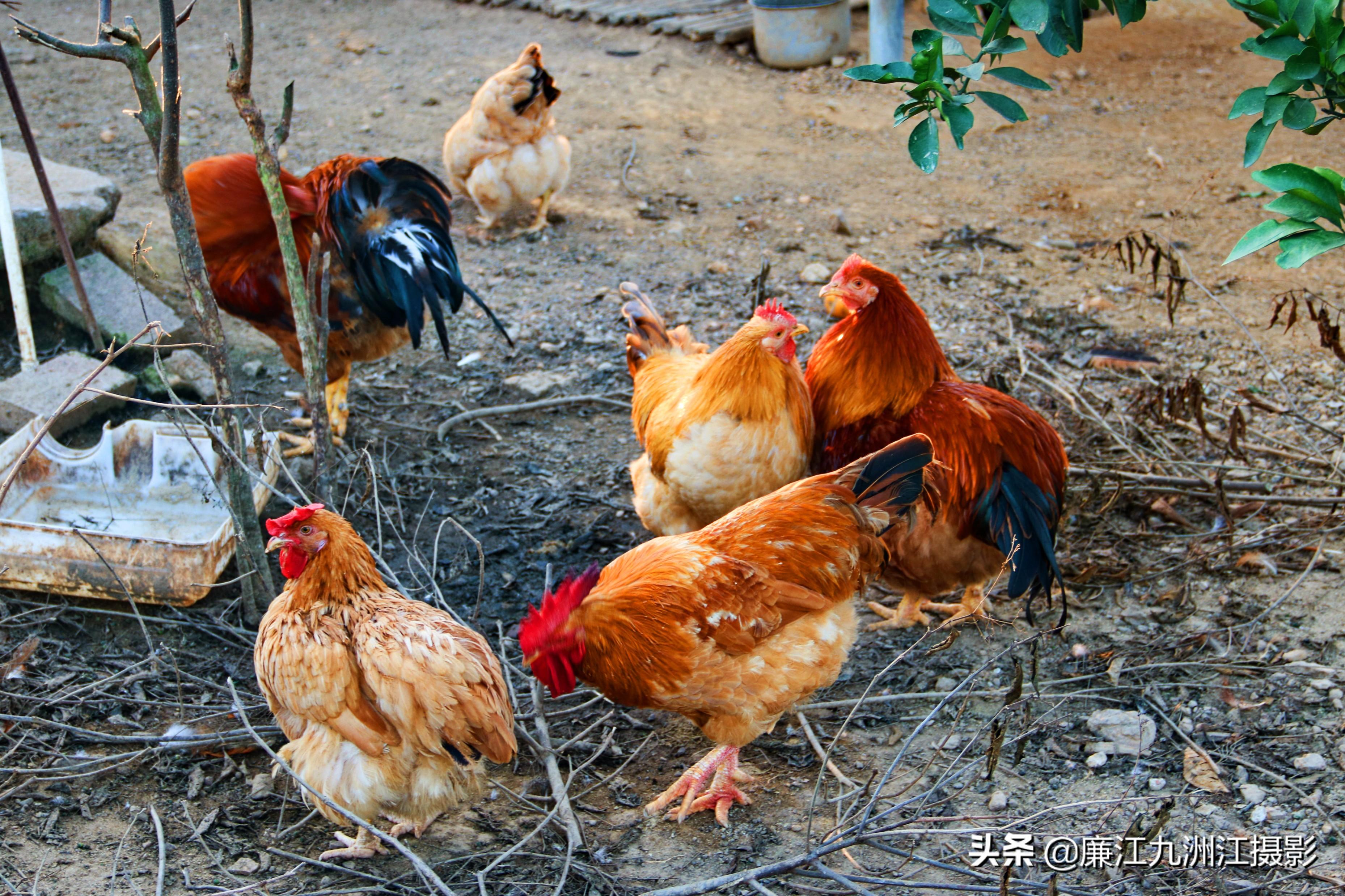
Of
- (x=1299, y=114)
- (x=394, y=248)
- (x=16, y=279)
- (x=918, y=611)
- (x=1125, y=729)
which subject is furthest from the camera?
(x=16, y=279)

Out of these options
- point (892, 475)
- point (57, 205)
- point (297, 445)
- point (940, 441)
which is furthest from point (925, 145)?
point (57, 205)

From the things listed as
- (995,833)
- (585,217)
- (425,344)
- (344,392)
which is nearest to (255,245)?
(344,392)

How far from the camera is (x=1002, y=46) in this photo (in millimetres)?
2199

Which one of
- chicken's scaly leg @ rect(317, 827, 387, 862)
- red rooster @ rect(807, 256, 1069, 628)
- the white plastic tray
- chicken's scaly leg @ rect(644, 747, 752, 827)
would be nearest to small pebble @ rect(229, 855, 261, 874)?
chicken's scaly leg @ rect(317, 827, 387, 862)

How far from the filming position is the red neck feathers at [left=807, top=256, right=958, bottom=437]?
12.3 ft

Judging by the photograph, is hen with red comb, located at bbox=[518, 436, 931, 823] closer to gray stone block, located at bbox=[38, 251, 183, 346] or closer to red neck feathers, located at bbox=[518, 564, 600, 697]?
red neck feathers, located at bbox=[518, 564, 600, 697]

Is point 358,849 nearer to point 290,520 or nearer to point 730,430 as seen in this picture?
point 290,520

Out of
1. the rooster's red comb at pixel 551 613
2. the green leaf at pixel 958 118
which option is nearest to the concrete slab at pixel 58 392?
the rooster's red comb at pixel 551 613

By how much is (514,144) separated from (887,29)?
12.3ft

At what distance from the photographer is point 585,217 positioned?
24.5ft

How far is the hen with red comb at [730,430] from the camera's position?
12.3 feet

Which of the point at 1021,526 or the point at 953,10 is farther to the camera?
the point at 1021,526

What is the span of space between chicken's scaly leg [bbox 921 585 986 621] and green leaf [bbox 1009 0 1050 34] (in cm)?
233

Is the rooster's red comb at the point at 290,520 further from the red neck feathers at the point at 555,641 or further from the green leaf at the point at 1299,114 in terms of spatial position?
the green leaf at the point at 1299,114
